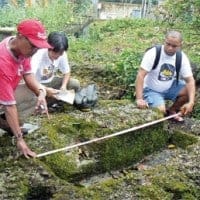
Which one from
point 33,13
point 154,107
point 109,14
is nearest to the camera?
point 154,107

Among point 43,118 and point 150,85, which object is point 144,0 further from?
point 43,118

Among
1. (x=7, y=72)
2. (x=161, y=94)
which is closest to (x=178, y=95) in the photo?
(x=161, y=94)

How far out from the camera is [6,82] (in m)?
3.60

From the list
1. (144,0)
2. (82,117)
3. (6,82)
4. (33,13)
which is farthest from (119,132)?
(144,0)

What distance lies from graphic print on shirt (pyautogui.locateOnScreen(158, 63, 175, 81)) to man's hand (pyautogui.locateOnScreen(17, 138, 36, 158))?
2.05 meters

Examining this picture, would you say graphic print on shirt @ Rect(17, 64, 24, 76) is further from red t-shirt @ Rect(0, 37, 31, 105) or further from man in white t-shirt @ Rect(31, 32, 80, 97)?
man in white t-shirt @ Rect(31, 32, 80, 97)

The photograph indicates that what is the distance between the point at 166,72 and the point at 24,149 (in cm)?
221

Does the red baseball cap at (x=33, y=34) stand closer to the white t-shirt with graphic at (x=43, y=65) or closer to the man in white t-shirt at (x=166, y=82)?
the white t-shirt with graphic at (x=43, y=65)

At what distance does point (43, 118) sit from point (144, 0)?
10.6 m

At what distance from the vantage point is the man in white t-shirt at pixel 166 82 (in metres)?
5.38

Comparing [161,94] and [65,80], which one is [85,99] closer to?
[65,80]

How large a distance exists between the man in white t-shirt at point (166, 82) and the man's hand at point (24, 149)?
1644 millimetres

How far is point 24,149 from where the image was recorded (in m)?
3.93

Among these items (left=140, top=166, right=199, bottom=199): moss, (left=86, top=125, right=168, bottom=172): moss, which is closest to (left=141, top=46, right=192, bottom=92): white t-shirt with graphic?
(left=86, top=125, right=168, bottom=172): moss
